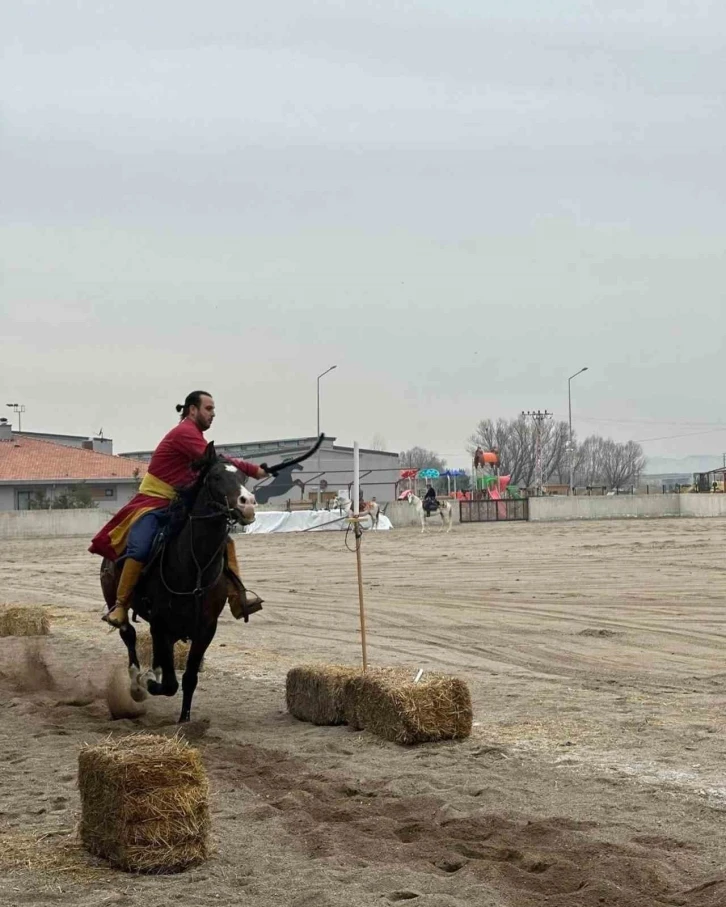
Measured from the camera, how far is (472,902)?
5883 millimetres

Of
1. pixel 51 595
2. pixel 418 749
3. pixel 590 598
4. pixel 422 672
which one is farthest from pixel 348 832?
pixel 51 595

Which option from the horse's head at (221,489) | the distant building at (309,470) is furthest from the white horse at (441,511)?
the horse's head at (221,489)

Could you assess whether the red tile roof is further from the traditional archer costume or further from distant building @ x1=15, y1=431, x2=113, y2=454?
the traditional archer costume

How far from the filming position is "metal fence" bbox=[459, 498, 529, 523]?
191 feet

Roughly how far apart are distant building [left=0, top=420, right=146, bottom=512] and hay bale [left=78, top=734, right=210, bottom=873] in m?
60.4

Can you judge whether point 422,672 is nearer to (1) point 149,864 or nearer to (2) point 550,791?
(2) point 550,791

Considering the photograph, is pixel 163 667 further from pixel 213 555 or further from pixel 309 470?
pixel 309 470

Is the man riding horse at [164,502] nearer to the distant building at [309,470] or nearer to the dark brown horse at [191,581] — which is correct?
the dark brown horse at [191,581]

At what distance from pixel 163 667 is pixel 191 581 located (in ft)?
3.11

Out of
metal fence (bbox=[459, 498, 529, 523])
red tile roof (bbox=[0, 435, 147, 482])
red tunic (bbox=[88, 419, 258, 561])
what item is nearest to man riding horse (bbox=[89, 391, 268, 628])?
red tunic (bbox=[88, 419, 258, 561])

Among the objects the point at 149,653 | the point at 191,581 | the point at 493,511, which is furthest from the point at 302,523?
the point at 191,581

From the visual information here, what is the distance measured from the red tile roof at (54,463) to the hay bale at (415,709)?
65.7m

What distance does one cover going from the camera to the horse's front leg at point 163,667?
1147cm

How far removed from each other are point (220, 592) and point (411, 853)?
5.07 metres
